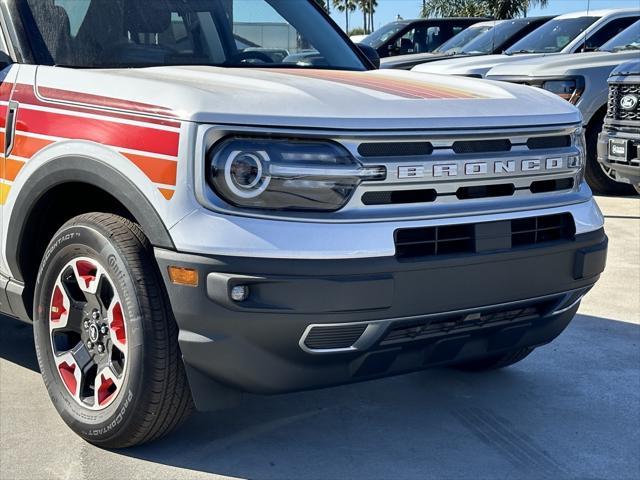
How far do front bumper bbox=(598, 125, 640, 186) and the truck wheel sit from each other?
195 inches

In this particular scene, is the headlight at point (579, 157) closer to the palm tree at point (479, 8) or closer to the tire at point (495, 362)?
the tire at point (495, 362)

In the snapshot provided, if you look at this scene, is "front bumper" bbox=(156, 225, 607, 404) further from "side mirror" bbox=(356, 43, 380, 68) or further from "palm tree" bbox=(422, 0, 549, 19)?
"palm tree" bbox=(422, 0, 549, 19)

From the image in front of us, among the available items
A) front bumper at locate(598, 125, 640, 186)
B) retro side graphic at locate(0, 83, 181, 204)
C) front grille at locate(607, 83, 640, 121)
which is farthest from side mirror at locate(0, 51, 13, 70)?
Answer: front grille at locate(607, 83, 640, 121)

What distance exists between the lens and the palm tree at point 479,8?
39000 millimetres

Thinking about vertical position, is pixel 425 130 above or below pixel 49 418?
above

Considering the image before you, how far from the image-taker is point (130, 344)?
323 cm

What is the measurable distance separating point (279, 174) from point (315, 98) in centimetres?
32

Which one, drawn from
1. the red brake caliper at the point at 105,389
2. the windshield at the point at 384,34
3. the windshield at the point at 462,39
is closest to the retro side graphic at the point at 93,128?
the red brake caliper at the point at 105,389

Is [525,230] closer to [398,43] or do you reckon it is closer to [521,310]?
[521,310]

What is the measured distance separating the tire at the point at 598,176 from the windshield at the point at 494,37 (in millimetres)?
3414

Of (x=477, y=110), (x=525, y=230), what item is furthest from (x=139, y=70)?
(x=525, y=230)

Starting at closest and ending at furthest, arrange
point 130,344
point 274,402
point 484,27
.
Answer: point 130,344
point 274,402
point 484,27

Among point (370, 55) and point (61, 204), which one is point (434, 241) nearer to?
point (61, 204)

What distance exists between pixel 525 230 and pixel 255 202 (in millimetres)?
951
